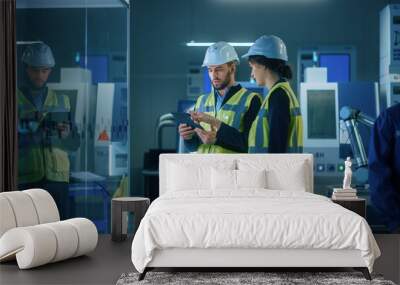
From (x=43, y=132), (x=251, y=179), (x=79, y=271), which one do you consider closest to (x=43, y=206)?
(x=79, y=271)

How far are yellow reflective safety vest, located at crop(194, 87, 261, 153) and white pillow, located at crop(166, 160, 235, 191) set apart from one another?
54 cm

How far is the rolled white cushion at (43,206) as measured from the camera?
19.1 ft

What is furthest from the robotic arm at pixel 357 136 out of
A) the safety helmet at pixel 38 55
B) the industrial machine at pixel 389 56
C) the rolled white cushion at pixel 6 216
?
the rolled white cushion at pixel 6 216

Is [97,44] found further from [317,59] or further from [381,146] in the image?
[381,146]

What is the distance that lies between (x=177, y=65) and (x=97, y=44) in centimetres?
97

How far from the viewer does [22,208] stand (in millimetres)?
5629

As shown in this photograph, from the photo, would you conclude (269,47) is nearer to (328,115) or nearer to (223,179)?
(328,115)

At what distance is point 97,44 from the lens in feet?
25.3

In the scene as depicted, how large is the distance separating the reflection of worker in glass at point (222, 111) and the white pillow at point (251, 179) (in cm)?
85

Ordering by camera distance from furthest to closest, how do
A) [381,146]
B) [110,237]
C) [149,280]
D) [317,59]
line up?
[317,59] < [110,237] < [149,280] < [381,146]

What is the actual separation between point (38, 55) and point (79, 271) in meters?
3.24

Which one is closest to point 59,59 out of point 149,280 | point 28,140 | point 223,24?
point 28,140

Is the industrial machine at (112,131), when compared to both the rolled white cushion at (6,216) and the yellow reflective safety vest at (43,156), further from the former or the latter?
the rolled white cushion at (6,216)

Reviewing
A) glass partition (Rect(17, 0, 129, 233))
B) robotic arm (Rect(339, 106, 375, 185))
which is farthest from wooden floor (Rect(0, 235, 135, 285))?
robotic arm (Rect(339, 106, 375, 185))
